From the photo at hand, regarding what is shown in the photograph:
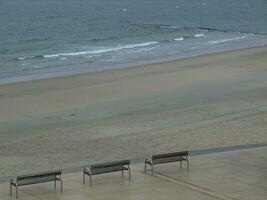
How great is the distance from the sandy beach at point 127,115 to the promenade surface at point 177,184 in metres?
2.63

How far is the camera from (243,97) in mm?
26156

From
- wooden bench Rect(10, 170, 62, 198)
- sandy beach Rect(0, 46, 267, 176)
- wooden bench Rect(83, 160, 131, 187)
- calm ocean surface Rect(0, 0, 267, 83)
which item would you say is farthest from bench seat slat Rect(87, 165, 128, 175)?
calm ocean surface Rect(0, 0, 267, 83)

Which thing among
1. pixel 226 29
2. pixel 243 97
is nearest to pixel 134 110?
pixel 243 97

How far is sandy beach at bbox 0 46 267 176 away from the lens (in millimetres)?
17625

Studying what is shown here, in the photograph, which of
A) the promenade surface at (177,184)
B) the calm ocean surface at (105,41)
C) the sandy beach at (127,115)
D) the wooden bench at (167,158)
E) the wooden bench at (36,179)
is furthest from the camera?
the calm ocean surface at (105,41)

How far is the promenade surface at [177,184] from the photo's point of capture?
12.2 m

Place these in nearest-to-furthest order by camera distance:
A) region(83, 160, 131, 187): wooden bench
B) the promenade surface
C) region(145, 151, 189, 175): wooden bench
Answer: the promenade surface < region(83, 160, 131, 187): wooden bench < region(145, 151, 189, 175): wooden bench

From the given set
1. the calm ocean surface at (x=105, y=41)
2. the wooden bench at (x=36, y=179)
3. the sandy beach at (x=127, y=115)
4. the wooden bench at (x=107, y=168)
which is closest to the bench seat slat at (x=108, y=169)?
the wooden bench at (x=107, y=168)

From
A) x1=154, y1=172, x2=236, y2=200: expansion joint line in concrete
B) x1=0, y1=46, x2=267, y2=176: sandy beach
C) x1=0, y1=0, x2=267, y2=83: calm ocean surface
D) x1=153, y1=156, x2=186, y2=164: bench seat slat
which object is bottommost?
x1=0, y1=0, x2=267, y2=83: calm ocean surface

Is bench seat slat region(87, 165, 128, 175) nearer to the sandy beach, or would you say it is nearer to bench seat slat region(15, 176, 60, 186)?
bench seat slat region(15, 176, 60, 186)

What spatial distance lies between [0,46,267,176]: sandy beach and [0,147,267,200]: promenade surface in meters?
2.63

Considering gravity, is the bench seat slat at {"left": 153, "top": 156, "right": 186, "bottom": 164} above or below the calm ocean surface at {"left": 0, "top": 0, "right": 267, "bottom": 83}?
above

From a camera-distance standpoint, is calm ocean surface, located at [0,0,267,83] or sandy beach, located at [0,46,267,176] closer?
sandy beach, located at [0,46,267,176]

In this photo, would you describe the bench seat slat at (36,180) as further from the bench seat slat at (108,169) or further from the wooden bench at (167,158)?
the wooden bench at (167,158)
